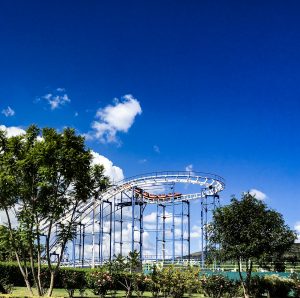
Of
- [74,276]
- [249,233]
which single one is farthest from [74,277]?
[249,233]

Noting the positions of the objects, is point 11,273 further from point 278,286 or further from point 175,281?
point 278,286

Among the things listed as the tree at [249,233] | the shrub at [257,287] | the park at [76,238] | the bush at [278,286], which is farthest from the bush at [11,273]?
the bush at [278,286]

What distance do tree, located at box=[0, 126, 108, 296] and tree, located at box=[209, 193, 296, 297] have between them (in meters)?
11.1

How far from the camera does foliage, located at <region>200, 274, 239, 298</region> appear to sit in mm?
31297

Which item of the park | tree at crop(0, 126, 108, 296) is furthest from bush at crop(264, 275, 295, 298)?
tree at crop(0, 126, 108, 296)

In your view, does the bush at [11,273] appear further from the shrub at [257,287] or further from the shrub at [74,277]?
the shrub at [257,287]

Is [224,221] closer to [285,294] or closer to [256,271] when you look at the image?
[285,294]

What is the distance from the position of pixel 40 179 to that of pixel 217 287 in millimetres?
14487

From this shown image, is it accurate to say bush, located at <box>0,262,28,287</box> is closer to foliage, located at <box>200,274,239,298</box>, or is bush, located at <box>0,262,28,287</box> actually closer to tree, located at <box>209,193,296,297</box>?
foliage, located at <box>200,274,239,298</box>

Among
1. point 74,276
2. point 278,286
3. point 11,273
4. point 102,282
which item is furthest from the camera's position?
point 74,276

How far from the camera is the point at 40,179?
77.2ft

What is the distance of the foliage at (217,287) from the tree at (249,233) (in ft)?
3.30

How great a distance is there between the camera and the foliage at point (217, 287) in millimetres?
31297

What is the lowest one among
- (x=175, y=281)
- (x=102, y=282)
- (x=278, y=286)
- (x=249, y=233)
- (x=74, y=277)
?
(x=278, y=286)
